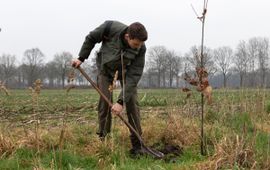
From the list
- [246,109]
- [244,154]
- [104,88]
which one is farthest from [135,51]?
[246,109]

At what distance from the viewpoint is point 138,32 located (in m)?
5.07

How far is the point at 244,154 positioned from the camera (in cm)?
451

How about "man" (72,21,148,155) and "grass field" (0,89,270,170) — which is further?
"man" (72,21,148,155)

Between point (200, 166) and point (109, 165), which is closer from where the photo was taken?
point (200, 166)

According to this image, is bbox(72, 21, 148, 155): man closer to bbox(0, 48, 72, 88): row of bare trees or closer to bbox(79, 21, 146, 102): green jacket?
bbox(79, 21, 146, 102): green jacket

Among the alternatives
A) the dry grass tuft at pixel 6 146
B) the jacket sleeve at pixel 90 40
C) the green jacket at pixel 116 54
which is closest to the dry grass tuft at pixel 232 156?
the green jacket at pixel 116 54

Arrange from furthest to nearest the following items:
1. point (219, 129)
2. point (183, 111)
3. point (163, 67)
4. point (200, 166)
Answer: point (163, 67) < point (183, 111) < point (219, 129) < point (200, 166)

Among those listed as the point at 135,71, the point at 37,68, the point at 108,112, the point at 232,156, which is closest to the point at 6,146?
the point at 108,112

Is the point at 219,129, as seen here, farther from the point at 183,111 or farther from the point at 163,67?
the point at 163,67

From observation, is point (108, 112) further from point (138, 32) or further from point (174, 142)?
point (138, 32)

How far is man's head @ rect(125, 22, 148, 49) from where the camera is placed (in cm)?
508

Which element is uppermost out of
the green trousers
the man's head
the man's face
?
the man's head

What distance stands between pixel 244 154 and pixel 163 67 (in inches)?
3193

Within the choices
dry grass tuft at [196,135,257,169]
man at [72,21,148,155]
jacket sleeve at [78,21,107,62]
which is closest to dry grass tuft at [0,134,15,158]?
man at [72,21,148,155]
